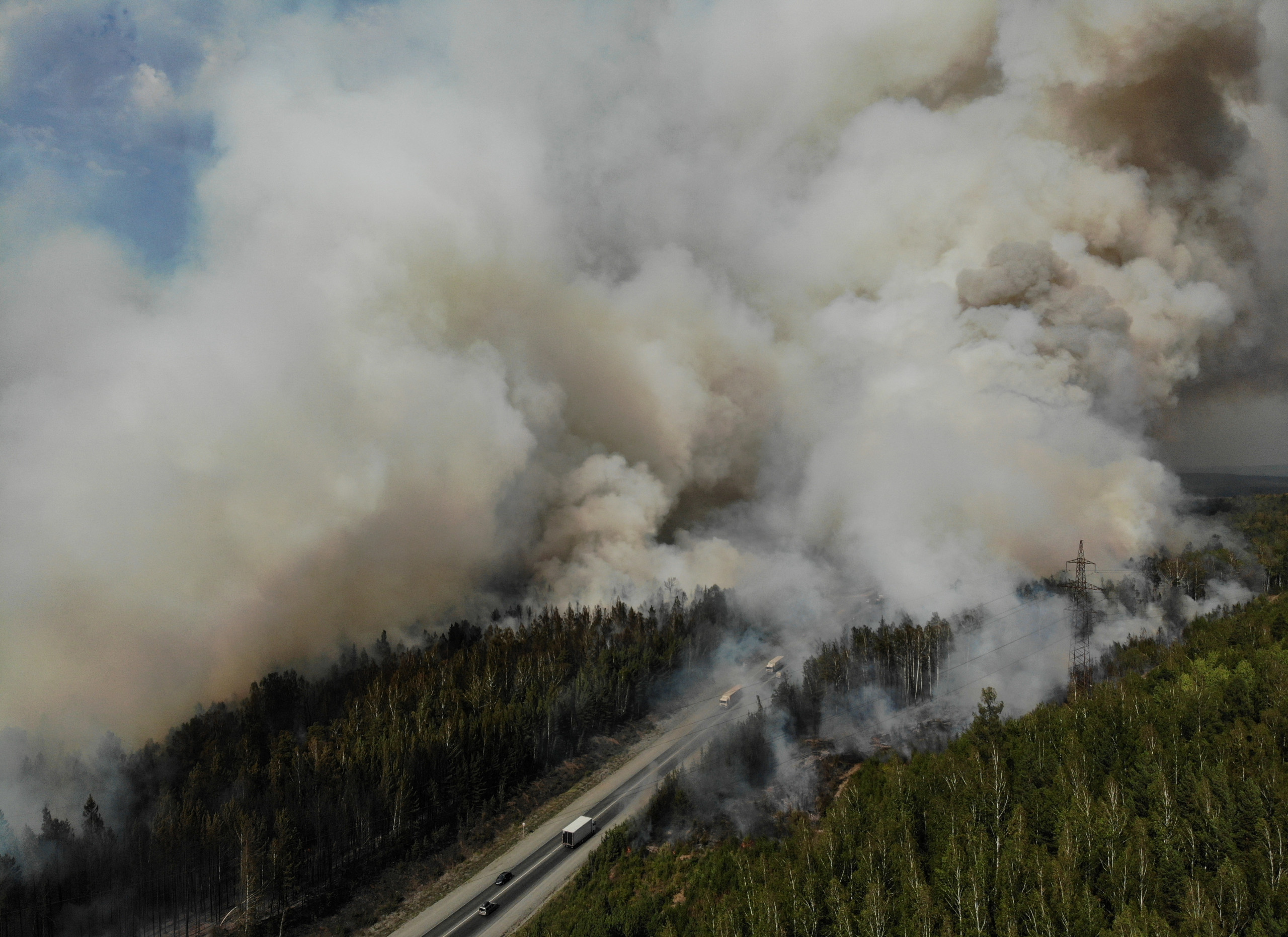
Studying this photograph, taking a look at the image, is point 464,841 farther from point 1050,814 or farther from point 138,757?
point 1050,814

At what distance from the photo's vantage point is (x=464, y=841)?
1356 inches

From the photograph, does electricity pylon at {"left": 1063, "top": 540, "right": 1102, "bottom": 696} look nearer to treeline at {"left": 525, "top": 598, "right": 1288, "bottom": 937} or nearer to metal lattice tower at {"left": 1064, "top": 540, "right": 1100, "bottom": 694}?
metal lattice tower at {"left": 1064, "top": 540, "right": 1100, "bottom": 694}

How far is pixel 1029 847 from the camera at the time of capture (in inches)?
989

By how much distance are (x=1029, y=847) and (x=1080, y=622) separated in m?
37.7

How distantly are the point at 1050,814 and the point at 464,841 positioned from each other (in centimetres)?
2953

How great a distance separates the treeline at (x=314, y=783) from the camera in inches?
1068

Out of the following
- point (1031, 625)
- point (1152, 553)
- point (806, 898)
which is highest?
point (1152, 553)

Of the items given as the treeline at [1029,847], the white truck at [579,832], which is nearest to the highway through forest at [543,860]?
the white truck at [579,832]

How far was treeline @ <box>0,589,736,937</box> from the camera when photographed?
27125mm

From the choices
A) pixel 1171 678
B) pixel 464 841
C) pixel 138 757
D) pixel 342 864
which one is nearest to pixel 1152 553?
pixel 1171 678

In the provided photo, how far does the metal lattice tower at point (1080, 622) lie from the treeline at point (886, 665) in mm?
9495

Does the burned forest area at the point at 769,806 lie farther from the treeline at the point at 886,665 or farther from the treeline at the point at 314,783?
the treeline at the point at 886,665

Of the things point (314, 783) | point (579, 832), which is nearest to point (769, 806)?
point (579, 832)

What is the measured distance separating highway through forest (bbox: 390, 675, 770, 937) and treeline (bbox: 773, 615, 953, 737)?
10.4 meters
